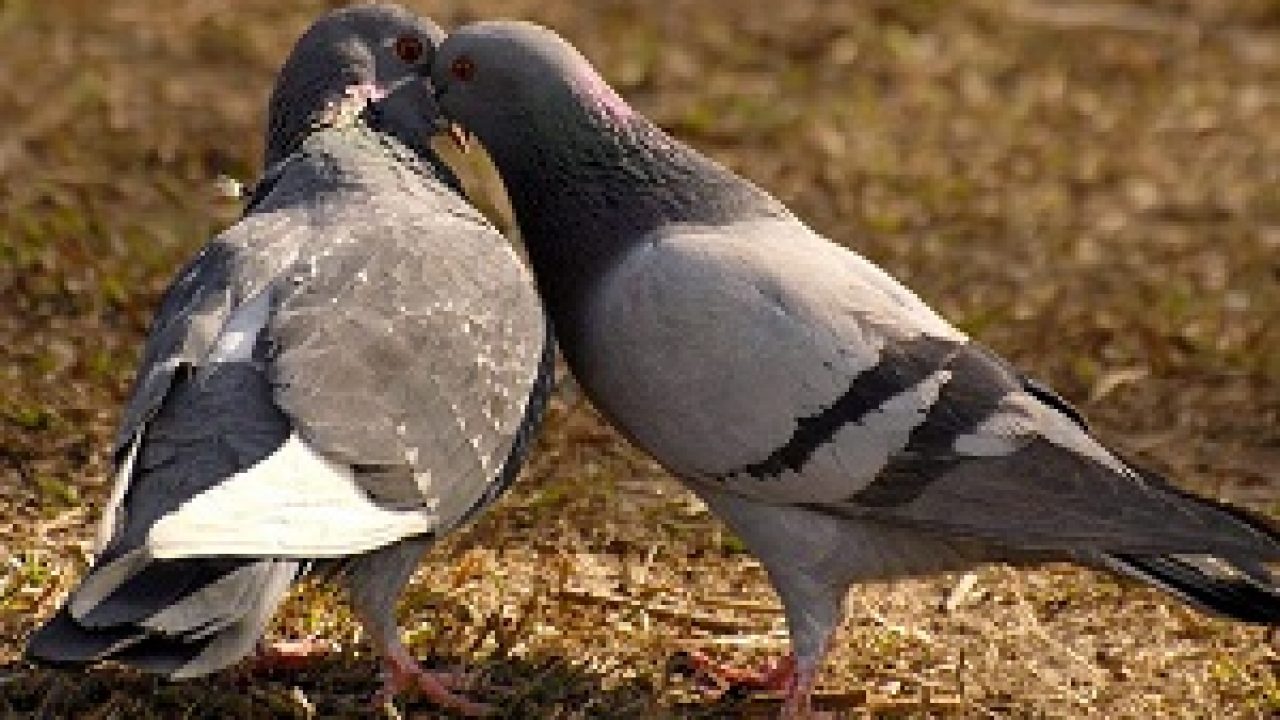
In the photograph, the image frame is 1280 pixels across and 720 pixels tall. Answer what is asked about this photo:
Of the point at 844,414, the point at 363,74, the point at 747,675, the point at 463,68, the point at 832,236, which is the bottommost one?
the point at 832,236

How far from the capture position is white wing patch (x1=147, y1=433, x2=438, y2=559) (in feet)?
12.3

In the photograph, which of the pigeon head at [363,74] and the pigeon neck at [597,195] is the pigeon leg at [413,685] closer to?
the pigeon neck at [597,195]

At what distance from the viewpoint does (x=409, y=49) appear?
5359mm

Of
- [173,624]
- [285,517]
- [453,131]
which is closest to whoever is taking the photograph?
[173,624]

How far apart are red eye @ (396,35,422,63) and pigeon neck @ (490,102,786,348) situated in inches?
16.1

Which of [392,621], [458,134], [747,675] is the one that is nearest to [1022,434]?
[747,675]

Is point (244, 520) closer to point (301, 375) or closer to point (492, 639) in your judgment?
point (301, 375)

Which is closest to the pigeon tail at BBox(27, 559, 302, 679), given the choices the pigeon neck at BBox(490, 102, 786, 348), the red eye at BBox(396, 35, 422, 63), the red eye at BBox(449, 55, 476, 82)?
the pigeon neck at BBox(490, 102, 786, 348)

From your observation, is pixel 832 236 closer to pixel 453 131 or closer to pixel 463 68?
pixel 453 131

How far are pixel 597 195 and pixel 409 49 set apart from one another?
0.71 metres

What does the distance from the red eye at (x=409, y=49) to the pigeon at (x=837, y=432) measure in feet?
2.44

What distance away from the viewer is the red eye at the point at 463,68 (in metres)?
5.13

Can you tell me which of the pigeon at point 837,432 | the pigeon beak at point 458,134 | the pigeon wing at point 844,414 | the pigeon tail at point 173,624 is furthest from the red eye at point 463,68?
the pigeon tail at point 173,624

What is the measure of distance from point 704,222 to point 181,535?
5.03ft
